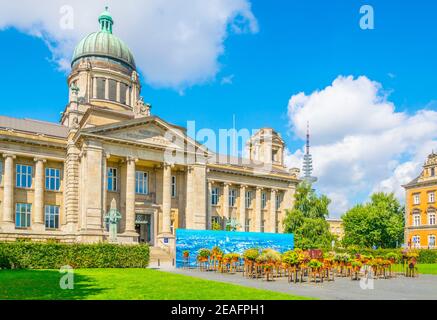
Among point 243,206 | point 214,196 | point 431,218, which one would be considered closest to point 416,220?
point 431,218

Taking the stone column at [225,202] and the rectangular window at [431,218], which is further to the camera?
the rectangular window at [431,218]

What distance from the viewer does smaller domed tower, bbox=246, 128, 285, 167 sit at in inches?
2734

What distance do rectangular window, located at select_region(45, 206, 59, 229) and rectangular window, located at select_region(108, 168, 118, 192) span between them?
6271 mm

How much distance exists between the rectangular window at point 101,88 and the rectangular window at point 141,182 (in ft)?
51.7

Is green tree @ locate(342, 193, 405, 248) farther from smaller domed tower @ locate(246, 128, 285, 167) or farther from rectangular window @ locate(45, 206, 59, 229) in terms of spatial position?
rectangular window @ locate(45, 206, 59, 229)

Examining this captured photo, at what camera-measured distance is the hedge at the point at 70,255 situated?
28422mm

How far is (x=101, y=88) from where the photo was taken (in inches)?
2376

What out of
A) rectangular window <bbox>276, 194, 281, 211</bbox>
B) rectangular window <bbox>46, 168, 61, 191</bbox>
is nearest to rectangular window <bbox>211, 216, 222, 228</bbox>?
rectangular window <bbox>276, 194, 281, 211</bbox>

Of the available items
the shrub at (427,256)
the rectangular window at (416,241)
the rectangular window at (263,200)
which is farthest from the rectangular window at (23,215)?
the rectangular window at (416,241)

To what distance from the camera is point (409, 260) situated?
111 ft

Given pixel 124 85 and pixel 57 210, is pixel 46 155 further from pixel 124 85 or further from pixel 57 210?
pixel 124 85

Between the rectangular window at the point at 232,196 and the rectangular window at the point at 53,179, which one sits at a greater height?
the rectangular window at the point at 53,179

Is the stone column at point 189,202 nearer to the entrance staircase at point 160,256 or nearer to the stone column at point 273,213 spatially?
the entrance staircase at point 160,256

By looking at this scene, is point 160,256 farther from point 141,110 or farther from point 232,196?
point 232,196
